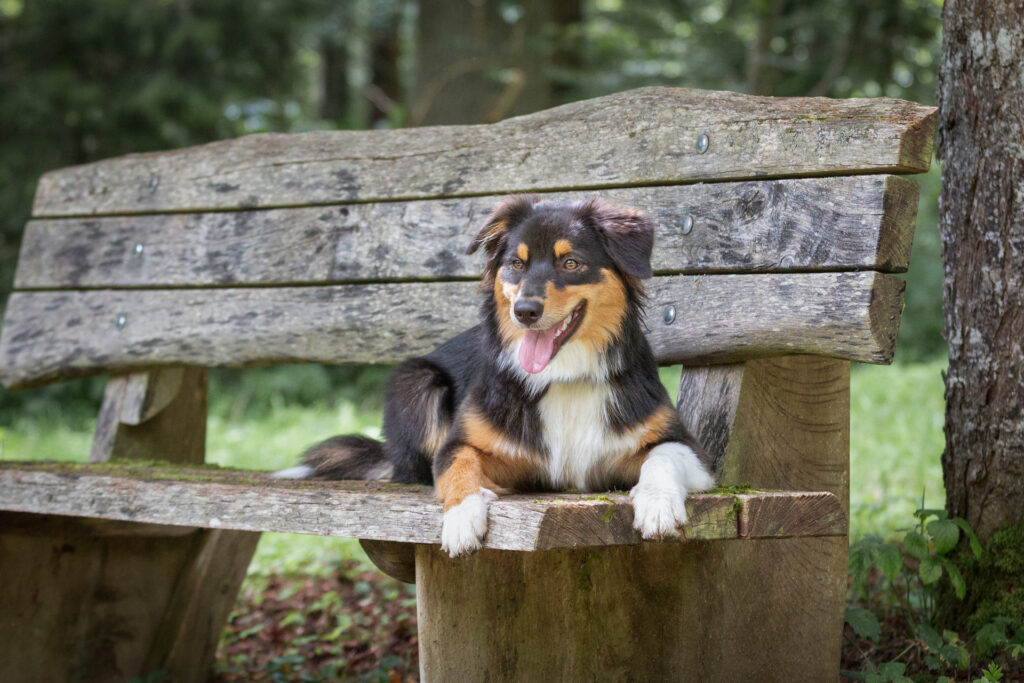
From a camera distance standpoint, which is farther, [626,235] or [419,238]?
[419,238]

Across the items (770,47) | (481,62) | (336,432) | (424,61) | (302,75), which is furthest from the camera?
(302,75)

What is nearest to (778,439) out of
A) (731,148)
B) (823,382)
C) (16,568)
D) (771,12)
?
(823,382)

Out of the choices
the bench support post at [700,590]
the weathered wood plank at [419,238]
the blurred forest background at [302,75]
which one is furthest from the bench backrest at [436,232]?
the blurred forest background at [302,75]

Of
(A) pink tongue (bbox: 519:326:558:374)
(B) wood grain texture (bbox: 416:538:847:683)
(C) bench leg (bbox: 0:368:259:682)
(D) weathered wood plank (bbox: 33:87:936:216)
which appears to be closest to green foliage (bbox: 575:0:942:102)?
(D) weathered wood plank (bbox: 33:87:936:216)

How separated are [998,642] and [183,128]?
8.82 m

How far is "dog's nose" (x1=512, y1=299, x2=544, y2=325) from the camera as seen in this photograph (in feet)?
9.07

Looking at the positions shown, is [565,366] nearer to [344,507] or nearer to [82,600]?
[344,507]

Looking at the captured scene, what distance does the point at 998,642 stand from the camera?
10.1 ft

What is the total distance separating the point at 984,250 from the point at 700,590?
1446 mm

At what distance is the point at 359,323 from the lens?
3963 mm

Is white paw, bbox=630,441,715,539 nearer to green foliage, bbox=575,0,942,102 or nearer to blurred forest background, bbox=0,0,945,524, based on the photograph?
blurred forest background, bbox=0,0,945,524

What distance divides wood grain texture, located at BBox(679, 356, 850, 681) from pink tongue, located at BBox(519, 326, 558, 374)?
66cm

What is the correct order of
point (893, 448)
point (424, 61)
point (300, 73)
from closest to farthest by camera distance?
point (893, 448) → point (424, 61) → point (300, 73)

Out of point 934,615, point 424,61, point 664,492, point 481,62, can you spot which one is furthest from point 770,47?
point 664,492
